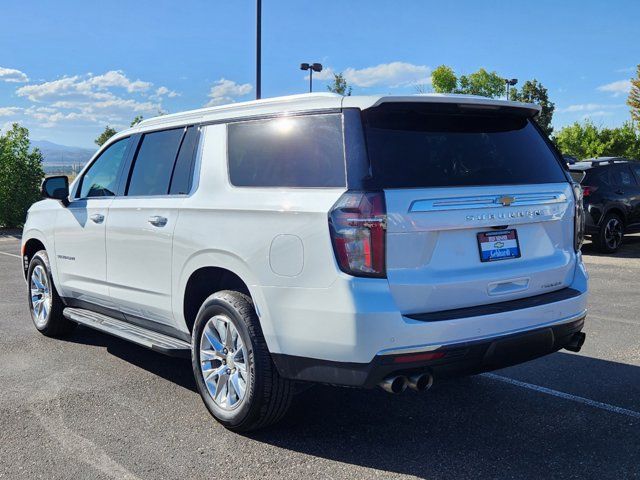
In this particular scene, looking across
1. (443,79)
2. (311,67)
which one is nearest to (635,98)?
(443,79)

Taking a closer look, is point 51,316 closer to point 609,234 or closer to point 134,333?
point 134,333

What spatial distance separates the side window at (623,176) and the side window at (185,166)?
1037 centimetres

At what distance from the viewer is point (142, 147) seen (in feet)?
16.2

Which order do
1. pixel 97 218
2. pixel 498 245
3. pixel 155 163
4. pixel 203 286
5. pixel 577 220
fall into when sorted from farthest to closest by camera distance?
pixel 97 218 → pixel 155 163 → pixel 203 286 → pixel 577 220 → pixel 498 245

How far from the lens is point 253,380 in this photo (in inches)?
139

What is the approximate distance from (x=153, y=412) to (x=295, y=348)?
1329 mm

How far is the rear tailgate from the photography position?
10.4ft

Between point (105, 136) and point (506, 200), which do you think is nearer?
point (506, 200)

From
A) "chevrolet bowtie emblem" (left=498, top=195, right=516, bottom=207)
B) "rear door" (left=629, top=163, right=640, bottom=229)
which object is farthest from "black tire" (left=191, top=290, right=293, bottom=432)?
"rear door" (left=629, top=163, right=640, bottom=229)

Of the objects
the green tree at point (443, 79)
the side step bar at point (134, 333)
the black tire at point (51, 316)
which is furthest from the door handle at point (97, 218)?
the green tree at point (443, 79)

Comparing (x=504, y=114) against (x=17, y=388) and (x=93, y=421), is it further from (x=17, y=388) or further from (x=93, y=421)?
(x=17, y=388)

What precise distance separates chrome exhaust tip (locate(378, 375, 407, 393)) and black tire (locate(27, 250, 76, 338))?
3834 mm

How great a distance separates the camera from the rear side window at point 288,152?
3354 mm

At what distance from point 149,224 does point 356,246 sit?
1.87 meters
